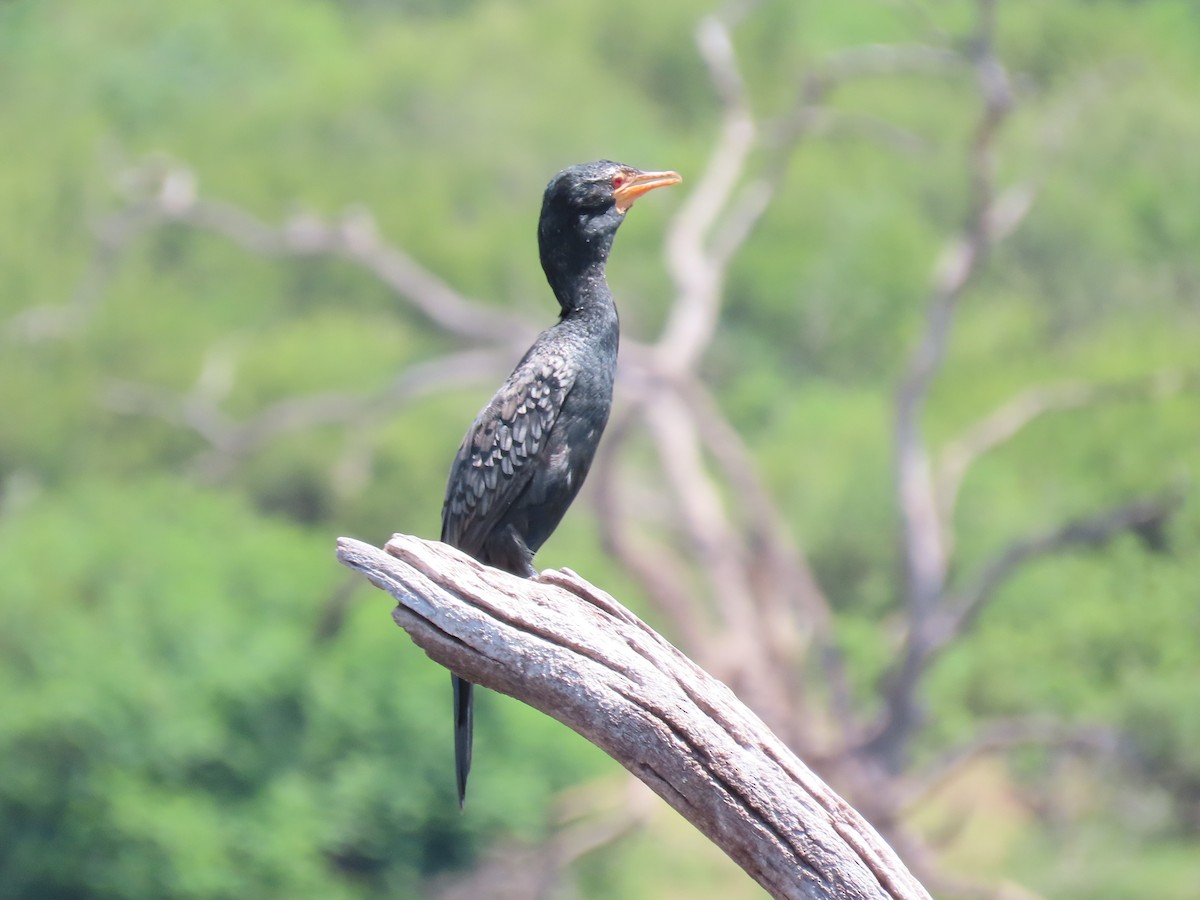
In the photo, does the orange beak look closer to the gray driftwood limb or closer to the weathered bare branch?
the gray driftwood limb

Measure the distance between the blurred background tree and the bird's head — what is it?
7840 mm

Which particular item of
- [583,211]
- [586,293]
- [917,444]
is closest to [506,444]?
[586,293]

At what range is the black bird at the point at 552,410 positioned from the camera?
464 centimetres

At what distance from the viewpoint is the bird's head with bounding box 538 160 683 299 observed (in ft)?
15.5

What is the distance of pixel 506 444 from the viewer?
4.67 meters

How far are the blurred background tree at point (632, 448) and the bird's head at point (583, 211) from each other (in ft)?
25.7

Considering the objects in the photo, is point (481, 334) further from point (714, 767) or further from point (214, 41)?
point (214, 41)

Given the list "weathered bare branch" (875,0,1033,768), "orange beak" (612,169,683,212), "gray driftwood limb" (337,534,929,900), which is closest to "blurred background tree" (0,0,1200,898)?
"weathered bare branch" (875,0,1033,768)

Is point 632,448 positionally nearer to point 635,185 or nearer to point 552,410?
point 635,185

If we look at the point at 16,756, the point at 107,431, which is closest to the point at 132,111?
the point at 107,431

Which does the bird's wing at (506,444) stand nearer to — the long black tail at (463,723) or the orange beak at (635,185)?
the long black tail at (463,723)

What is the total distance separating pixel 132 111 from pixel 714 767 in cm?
2324

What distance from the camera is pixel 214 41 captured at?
27.8 metres

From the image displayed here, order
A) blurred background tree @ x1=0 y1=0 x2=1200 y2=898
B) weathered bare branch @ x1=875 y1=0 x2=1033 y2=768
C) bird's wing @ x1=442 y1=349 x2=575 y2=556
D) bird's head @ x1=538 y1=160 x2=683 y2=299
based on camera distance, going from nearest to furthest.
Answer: bird's wing @ x1=442 y1=349 x2=575 y2=556 → bird's head @ x1=538 y1=160 x2=683 y2=299 → weathered bare branch @ x1=875 y1=0 x2=1033 y2=768 → blurred background tree @ x1=0 y1=0 x2=1200 y2=898
